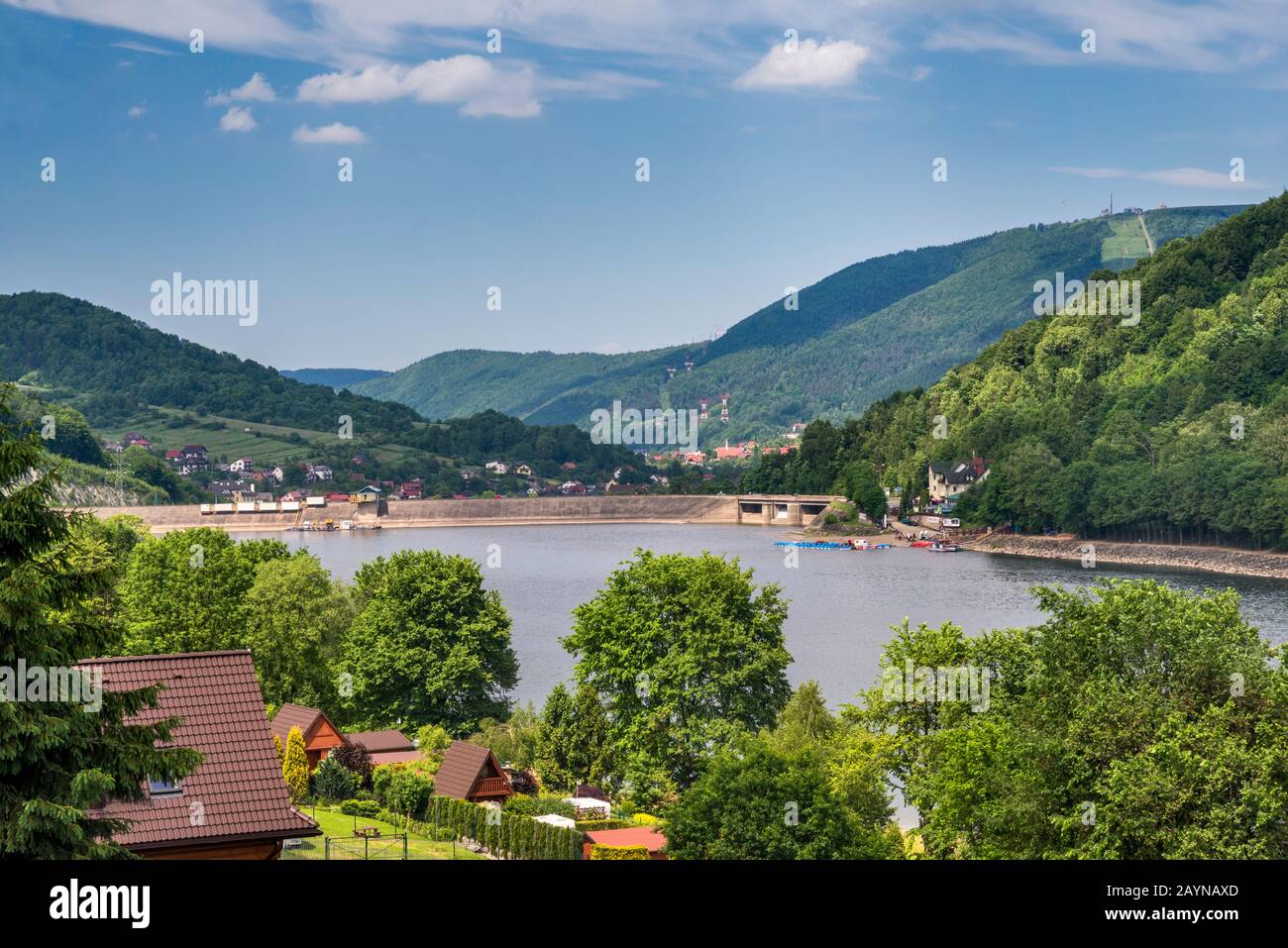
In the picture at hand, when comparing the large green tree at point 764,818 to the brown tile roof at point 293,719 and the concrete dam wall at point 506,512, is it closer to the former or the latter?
the brown tile roof at point 293,719

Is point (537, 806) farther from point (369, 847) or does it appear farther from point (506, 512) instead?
point (506, 512)

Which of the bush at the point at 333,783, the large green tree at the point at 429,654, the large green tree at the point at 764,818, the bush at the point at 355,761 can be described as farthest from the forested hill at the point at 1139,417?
the large green tree at the point at 764,818

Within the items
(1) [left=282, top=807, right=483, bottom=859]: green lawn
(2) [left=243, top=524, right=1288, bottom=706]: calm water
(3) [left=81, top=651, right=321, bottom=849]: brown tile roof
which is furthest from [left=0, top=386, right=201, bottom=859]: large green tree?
(2) [left=243, top=524, right=1288, bottom=706]: calm water

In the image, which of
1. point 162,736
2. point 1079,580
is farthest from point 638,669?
point 1079,580

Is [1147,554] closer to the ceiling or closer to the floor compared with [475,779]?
closer to the ceiling

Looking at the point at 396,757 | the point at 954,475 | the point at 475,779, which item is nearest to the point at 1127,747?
the point at 475,779
